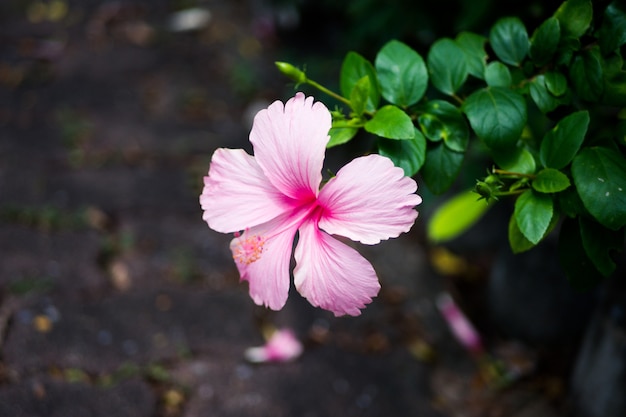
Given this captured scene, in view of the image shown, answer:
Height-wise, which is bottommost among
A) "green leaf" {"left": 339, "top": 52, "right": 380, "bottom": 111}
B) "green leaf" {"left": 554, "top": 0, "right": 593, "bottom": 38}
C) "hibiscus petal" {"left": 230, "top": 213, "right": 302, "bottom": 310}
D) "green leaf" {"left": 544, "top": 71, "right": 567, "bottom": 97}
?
"hibiscus petal" {"left": 230, "top": 213, "right": 302, "bottom": 310}

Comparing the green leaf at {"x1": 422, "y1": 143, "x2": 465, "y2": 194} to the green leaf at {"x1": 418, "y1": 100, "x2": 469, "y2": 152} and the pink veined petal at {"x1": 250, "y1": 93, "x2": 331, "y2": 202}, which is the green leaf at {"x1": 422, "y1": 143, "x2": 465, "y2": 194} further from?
the pink veined petal at {"x1": 250, "y1": 93, "x2": 331, "y2": 202}

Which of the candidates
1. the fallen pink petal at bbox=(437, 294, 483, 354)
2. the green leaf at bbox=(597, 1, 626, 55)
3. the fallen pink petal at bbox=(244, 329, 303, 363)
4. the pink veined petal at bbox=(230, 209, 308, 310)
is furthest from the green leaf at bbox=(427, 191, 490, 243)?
the pink veined petal at bbox=(230, 209, 308, 310)

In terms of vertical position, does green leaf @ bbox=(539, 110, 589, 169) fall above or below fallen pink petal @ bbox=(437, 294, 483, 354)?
above

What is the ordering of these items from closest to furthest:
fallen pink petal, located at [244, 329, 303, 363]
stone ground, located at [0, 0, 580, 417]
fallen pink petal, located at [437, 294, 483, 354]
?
stone ground, located at [0, 0, 580, 417] < fallen pink petal, located at [244, 329, 303, 363] < fallen pink petal, located at [437, 294, 483, 354]

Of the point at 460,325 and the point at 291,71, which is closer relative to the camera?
the point at 291,71

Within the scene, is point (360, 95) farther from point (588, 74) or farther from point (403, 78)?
point (588, 74)

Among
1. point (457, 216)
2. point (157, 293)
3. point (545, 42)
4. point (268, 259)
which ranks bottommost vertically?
point (157, 293)

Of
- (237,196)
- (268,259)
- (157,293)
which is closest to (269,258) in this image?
(268,259)
